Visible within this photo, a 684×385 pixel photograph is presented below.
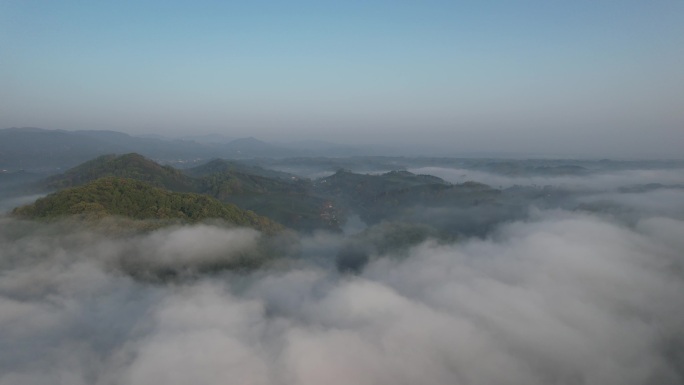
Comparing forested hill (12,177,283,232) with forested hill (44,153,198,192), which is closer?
forested hill (12,177,283,232)

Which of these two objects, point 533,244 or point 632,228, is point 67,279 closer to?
point 533,244

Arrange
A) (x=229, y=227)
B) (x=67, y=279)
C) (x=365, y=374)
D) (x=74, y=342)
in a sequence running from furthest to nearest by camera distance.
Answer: (x=229, y=227) < (x=67, y=279) < (x=365, y=374) < (x=74, y=342)

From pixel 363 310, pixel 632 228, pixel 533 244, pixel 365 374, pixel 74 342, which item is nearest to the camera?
pixel 74 342

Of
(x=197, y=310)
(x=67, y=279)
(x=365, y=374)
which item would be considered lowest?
(x=365, y=374)

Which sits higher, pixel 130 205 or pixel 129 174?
pixel 129 174

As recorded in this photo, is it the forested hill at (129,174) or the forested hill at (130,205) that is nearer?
the forested hill at (130,205)

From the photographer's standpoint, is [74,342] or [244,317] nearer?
[74,342]

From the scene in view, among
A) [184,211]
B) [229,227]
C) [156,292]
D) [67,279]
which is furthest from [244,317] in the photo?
[184,211]

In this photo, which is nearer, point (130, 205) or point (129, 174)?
point (130, 205)
